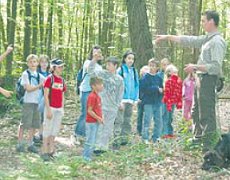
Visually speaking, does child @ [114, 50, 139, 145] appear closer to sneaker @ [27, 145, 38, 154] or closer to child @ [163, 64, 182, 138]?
child @ [163, 64, 182, 138]

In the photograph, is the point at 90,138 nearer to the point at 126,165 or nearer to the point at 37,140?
the point at 126,165

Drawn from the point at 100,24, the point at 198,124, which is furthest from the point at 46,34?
the point at 198,124

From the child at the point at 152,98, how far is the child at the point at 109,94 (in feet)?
3.17

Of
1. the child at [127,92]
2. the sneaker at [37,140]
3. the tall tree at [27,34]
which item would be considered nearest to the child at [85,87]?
the child at [127,92]

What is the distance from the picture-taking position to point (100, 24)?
23516 mm

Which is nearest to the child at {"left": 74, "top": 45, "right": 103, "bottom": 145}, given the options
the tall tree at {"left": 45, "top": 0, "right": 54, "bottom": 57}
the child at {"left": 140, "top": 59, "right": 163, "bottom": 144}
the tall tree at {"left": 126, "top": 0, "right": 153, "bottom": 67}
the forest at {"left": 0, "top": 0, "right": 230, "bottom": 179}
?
the forest at {"left": 0, "top": 0, "right": 230, "bottom": 179}

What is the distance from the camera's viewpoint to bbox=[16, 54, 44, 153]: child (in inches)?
365

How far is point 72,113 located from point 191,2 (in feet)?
18.7

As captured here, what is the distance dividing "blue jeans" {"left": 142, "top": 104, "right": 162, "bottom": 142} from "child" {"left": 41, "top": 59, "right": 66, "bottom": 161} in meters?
1.96

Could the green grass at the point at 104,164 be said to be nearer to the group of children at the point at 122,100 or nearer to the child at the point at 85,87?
the group of children at the point at 122,100

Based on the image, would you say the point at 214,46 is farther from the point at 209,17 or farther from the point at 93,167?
the point at 93,167

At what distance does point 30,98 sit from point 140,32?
4.17 meters

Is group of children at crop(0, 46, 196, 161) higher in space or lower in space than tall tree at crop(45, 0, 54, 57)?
lower

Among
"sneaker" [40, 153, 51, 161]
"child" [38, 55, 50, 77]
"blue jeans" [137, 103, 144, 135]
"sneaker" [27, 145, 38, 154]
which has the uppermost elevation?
"child" [38, 55, 50, 77]
